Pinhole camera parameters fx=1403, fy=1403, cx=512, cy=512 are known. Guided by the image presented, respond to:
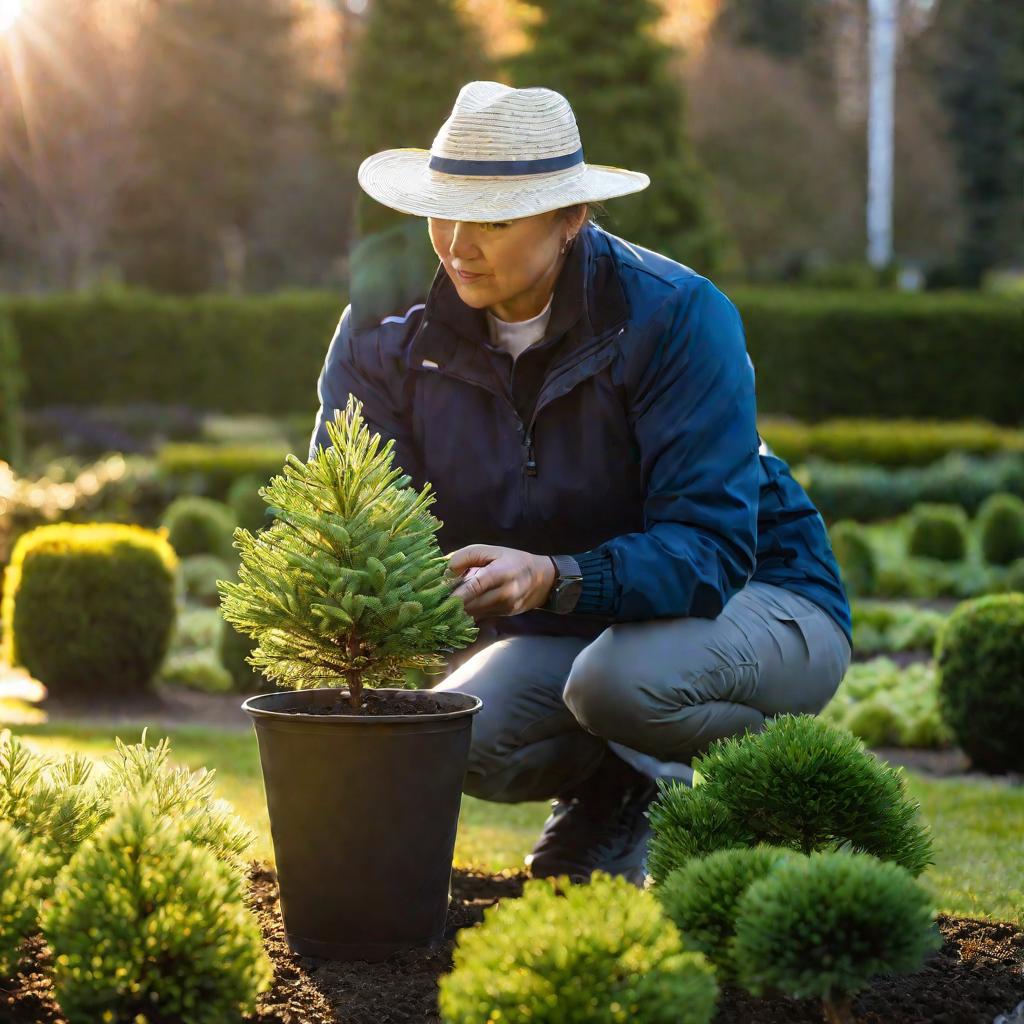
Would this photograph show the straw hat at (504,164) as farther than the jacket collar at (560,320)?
No

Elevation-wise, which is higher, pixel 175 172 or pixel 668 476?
pixel 668 476

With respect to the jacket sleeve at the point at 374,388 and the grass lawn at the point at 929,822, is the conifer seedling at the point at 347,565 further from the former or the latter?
the grass lawn at the point at 929,822

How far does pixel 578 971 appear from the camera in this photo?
64.3 inches

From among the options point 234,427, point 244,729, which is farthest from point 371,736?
point 234,427

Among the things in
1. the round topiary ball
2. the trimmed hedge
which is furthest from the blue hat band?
the trimmed hedge

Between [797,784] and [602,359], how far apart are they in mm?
979

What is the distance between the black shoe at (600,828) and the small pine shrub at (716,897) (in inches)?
43.0

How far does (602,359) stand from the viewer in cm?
282

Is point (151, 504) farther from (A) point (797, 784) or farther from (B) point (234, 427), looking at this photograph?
(A) point (797, 784)

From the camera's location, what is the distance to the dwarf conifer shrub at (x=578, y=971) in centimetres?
161

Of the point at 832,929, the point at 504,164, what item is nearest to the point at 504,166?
the point at 504,164

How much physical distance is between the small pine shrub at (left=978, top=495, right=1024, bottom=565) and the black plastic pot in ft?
23.2

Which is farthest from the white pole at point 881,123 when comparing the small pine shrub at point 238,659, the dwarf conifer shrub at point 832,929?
the dwarf conifer shrub at point 832,929

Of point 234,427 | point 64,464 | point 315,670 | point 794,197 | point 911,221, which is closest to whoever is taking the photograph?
point 315,670
